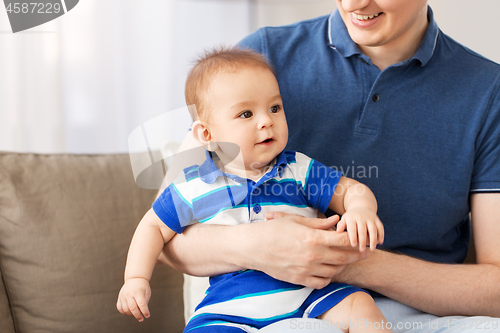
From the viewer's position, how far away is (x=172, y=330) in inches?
50.7

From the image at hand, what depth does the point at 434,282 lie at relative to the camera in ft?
3.29

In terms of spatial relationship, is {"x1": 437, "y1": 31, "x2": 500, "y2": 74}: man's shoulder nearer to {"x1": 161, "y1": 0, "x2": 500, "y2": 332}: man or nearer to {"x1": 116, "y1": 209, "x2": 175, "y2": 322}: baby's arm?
{"x1": 161, "y1": 0, "x2": 500, "y2": 332}: man

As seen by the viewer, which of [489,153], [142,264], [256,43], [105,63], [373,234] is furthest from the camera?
[105,63]

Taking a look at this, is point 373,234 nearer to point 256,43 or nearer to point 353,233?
point 353,233

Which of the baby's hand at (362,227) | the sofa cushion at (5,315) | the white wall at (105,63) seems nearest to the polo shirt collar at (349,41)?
the baby's hand at (362,227)

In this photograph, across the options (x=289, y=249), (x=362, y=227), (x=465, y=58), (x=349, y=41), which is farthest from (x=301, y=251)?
(x=465, y=58)

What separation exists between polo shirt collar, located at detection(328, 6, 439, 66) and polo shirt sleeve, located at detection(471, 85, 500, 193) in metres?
0.22

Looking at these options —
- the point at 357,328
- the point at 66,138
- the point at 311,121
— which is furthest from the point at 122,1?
the point at 357,328

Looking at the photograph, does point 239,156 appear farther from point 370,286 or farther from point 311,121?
point 370,286

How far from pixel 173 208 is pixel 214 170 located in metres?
0.12

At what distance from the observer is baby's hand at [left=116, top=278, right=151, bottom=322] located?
0.81m

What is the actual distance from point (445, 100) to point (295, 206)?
0.56 metres

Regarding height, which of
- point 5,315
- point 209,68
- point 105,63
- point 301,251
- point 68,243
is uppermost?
point 209,68

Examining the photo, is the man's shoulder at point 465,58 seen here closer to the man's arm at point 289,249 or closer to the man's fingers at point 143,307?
the man's arm at point 289,249
